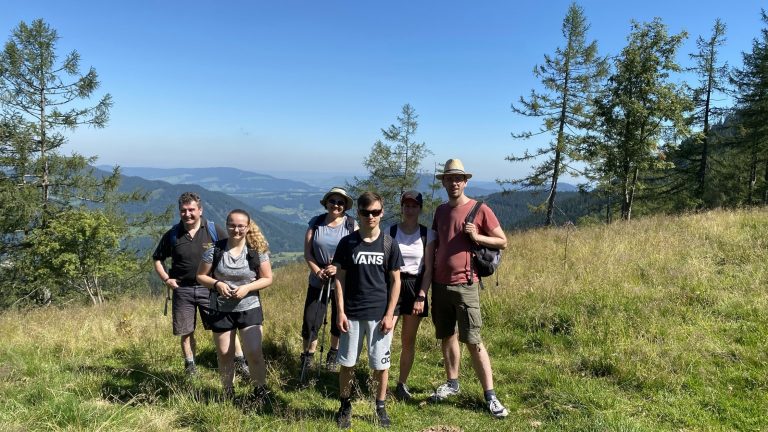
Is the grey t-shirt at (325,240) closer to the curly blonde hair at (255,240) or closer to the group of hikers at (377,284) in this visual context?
the group of hikers at (377,284)

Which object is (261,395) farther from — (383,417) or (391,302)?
(391,302)

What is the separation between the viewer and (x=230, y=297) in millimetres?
3381

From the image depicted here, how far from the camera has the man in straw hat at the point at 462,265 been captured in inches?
137

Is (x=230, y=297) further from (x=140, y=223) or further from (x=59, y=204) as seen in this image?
(x=140, y=223)

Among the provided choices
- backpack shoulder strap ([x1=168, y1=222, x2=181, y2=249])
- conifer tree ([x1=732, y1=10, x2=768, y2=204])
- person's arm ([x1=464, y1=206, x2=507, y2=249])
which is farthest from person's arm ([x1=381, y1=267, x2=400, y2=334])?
conifer tree ([x1=732, y1=10, x2=768, y2=204])

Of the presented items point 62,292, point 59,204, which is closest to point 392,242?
point 59,204

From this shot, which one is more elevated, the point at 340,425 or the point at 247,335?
the point at 247,335

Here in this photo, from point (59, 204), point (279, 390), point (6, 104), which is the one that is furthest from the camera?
point (59, 204)

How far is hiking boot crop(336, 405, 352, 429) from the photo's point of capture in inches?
130

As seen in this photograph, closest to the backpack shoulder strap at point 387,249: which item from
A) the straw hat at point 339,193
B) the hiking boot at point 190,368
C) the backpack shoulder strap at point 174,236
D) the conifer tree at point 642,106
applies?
the straw hat at point 339,193

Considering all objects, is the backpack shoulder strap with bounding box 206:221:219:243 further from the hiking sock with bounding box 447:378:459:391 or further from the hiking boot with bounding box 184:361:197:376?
the hiking sock with bounding box 447:378:459:391

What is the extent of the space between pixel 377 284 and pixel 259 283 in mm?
1046

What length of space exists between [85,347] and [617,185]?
18027 mm

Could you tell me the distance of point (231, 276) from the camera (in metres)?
3.43
